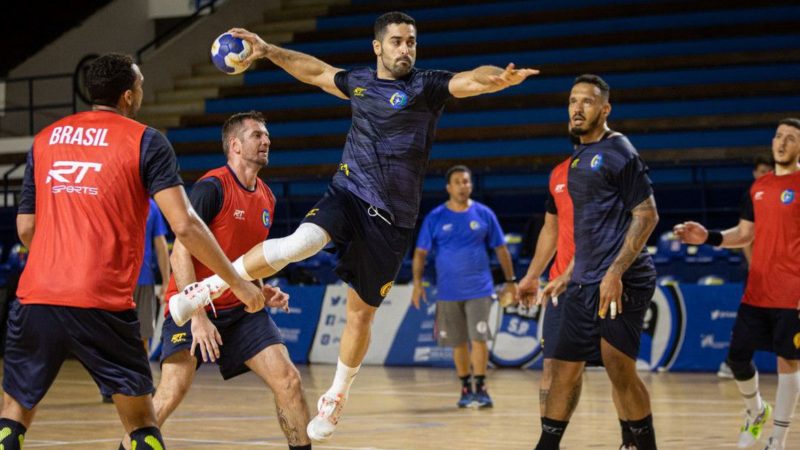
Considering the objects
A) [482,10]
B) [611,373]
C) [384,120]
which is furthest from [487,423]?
[482,10]

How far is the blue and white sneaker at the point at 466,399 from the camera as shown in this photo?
1087cm

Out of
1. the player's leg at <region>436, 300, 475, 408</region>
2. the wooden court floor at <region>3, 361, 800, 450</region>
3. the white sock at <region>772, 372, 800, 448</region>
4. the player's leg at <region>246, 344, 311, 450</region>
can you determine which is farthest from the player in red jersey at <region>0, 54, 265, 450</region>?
the player's leg at <region>436, 300, 475, 408</region>

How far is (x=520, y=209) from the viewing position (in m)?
17.6

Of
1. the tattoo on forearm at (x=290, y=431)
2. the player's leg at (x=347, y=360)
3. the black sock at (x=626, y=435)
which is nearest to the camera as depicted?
the tattoo on forearm at (x=290, y=431)

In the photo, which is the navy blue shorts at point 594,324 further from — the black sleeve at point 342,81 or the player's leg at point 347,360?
the black sleeve at point 342,81

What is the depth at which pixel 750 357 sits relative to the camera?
8.02 metres

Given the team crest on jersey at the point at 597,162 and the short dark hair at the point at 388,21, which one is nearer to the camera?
the short dark hair at the point at 388,21

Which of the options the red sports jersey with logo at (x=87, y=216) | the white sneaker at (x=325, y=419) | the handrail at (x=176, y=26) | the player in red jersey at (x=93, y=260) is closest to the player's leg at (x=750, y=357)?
the white sneaker at (x=325, y=419)

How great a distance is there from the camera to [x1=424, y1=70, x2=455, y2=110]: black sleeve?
20.0 ft

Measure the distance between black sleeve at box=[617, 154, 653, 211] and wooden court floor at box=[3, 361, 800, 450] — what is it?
2.43m

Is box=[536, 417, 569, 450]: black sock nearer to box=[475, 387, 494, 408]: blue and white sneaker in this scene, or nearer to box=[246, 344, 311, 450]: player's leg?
box=[246, 344, 311, 450]: player's leg

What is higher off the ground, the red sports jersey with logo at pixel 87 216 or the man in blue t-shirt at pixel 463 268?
the red sports jersey with logo at pixel 87 216

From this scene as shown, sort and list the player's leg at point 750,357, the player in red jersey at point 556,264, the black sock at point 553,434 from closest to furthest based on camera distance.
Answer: the black sock at point 553,434 → the player in red jersey at point 556,264 → the player's leg at point 750,357

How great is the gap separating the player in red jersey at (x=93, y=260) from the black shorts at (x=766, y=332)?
4.45m
